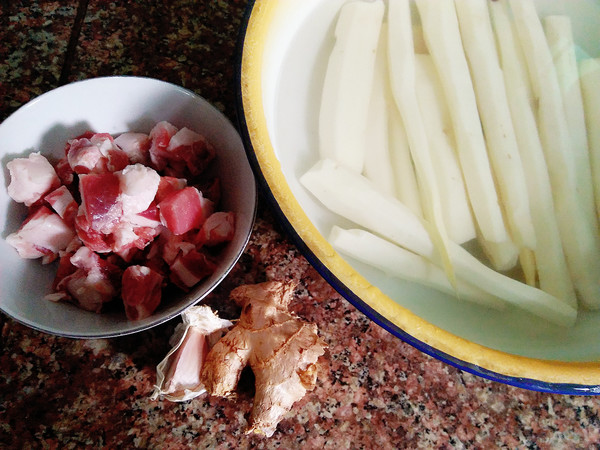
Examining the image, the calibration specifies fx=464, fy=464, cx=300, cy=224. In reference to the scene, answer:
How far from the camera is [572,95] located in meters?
0.73

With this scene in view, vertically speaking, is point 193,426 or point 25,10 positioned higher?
point 25,10

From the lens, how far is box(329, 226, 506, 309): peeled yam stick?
61 cm

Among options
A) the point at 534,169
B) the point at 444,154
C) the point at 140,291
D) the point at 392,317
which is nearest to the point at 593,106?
the point at 534,169

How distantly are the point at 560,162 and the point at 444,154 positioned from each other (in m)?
0.18

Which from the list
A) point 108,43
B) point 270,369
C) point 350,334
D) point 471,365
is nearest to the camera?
point 471,365

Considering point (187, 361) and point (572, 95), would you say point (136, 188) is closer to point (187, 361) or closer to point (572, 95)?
point (187, 361)

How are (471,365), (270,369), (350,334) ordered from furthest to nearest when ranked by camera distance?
(350,334), (270,369), (471,365)

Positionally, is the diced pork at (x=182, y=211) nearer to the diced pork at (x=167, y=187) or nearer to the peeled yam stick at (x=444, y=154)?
the diced pork at (x=167, y=187)

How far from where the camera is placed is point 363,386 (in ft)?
2.27

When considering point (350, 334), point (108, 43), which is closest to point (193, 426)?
point (350, 334)

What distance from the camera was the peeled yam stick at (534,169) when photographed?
2.12 ft

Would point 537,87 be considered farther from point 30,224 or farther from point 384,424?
point 30,224

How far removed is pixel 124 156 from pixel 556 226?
648mm

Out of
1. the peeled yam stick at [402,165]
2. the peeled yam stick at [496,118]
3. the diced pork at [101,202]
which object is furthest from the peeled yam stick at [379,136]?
the diced pork at [101,202]
